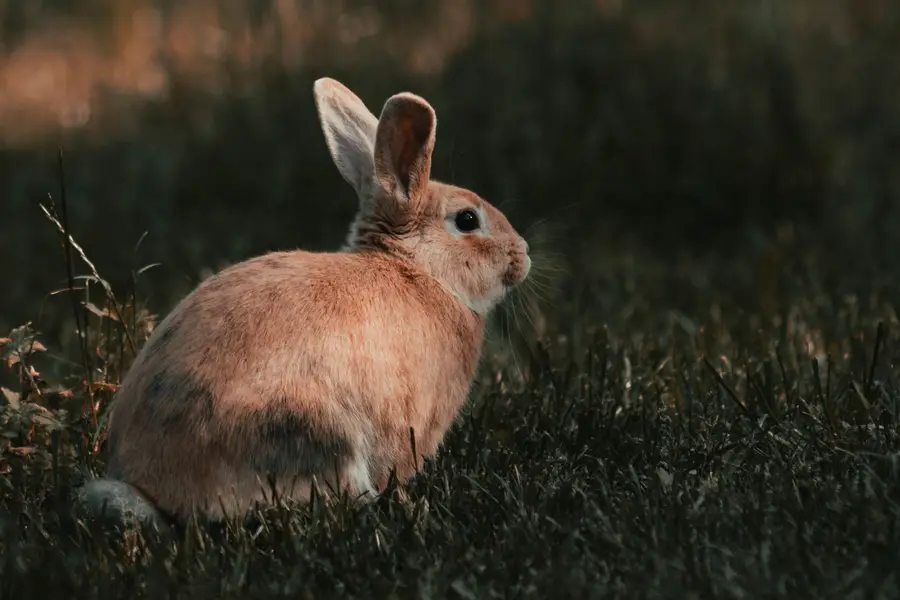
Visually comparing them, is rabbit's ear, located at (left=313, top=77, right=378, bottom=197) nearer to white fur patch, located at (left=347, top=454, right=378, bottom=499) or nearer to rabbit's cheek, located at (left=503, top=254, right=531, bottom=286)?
rabbit's cheek, located at (left=503, top=254, right=531, bottom=286)

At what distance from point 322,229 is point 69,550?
153 inches

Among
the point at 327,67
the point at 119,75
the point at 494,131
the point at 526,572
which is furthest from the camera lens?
the point at 119,75

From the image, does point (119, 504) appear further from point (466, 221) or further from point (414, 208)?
point (466, 221)

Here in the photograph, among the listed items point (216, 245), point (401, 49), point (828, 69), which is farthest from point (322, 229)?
point (828, 69)

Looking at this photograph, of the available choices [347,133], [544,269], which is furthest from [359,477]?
[544,269]

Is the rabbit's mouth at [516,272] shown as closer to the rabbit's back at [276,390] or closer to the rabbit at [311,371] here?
the rabbit at [311,371]

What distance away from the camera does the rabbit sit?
133 inches

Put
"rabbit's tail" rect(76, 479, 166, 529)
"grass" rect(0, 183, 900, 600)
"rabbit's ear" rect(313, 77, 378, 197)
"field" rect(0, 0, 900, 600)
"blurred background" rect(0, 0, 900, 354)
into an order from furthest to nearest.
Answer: "blurred background" rect(0, 0, 900, 354)
"rabbit's ear" rect(313, 77, 378, 197)
"rabbit's tail" rect(76, 479, 166, 529)
"field" rect(0, 0, 900, 600)
"grass" rect(0, 183, 900, 600)

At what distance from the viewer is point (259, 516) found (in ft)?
11.0

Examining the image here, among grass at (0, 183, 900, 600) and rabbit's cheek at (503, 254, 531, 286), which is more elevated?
rabbit's cheek at (503, 254, 531, 286)

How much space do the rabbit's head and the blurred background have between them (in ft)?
6.35

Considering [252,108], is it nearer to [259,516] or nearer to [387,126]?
[387,126]

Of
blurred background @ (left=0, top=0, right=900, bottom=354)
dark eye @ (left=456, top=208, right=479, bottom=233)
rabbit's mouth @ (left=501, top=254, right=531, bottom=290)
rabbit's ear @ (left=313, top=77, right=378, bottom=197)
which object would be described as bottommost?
blurred background @ (left=0, top=0, right=900, bottom=354)

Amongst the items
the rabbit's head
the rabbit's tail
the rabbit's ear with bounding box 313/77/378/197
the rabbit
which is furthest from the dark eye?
the rabbit's tail
